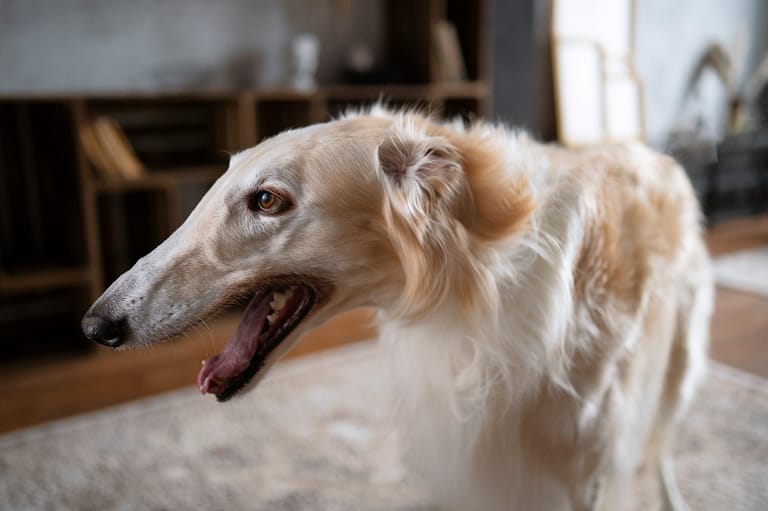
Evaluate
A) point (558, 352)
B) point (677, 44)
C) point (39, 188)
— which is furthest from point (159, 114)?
point (677, 44)

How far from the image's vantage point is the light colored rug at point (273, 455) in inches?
66.7

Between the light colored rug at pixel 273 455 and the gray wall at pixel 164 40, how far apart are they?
1.41m

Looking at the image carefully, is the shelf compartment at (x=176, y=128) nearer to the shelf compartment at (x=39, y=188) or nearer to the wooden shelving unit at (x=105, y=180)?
the wooden shelving unit at (x=105, y=180)

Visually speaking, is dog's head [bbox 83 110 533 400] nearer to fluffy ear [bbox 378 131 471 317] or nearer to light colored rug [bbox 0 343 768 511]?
fluffy ear [bbox 378 131 471 317]

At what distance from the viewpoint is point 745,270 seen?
3.81 metres

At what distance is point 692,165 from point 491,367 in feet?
14.4

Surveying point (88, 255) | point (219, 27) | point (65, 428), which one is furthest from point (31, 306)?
point (219, 27)

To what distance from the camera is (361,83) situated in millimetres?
3078

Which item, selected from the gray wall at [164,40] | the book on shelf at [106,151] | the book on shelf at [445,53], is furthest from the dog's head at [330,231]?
the book on shelf at [445,53]

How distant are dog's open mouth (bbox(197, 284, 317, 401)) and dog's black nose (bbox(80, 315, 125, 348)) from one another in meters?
0.18

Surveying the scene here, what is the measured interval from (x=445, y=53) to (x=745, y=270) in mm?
2281

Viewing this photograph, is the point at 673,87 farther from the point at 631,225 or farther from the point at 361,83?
the point at 631,225

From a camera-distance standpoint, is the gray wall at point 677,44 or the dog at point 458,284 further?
the gray wall at point 677,44

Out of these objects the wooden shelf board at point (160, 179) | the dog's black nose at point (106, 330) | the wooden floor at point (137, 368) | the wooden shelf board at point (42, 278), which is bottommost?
the wooden floor at point (137, 368)
